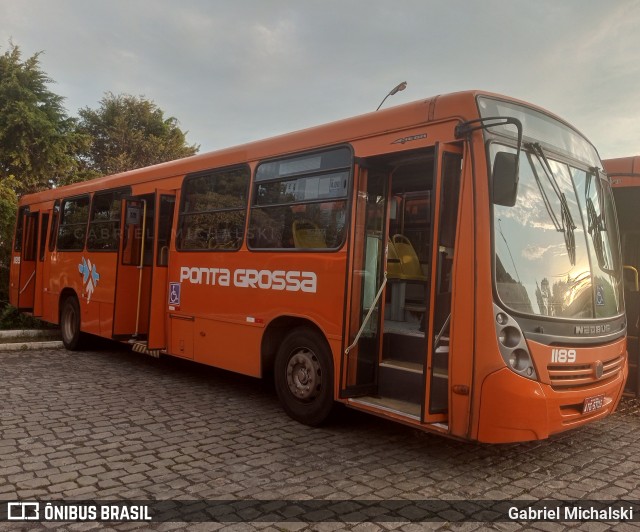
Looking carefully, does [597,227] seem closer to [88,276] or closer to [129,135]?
[88,276]

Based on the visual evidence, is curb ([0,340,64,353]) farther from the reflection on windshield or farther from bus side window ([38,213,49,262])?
the reflection on windshield

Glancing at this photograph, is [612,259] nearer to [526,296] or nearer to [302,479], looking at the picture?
[526,296]

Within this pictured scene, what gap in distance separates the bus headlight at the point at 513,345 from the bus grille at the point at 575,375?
0.75 feet

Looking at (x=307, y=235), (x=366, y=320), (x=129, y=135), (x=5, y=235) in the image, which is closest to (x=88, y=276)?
(x=307, y=235)

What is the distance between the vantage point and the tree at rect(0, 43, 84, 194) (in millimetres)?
21312

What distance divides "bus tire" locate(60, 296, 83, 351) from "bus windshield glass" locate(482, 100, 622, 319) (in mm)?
8211

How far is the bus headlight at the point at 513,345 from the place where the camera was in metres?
4.28

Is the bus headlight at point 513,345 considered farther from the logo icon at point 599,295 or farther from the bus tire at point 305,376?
the bus tire at point 305,376

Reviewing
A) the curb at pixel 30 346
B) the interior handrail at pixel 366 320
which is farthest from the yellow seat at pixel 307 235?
the curb at pixel 30 346

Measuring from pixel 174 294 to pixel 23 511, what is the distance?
421cm

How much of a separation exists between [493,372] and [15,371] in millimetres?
7015

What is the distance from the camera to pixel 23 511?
12.2 ft


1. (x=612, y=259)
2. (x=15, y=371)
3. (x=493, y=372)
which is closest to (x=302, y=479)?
(x=493, y=372)

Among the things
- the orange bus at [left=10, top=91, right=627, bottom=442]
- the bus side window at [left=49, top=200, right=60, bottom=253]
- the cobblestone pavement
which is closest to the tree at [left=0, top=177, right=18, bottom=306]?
the bus side window at [left=49, top=200, right=60, bottom=253]
